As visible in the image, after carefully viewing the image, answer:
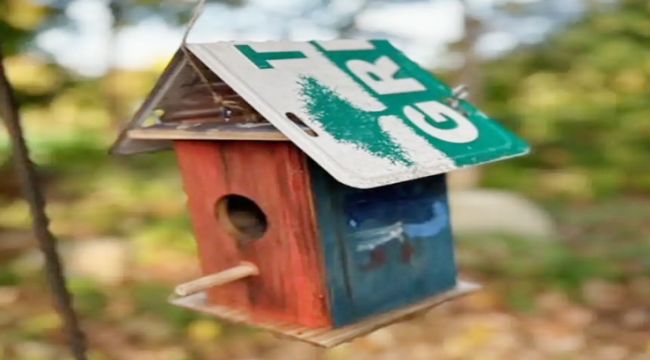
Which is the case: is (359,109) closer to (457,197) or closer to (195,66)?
(195,66)

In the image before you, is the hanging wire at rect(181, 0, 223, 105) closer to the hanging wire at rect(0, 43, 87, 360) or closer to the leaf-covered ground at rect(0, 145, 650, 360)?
the hanging wire at rect(0, 43, 87, 360)

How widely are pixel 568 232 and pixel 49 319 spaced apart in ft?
8.60

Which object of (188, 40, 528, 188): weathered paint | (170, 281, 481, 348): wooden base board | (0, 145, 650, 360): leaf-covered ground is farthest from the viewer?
(0, 145, 650, 360): leaf-covered ground

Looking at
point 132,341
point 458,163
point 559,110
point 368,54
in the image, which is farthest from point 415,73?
point 559,110

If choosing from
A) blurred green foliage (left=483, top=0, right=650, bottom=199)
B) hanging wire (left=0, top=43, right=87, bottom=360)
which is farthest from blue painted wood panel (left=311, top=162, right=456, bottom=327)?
blurred green foliage (left=483, top=0, right=650, bottom=199)

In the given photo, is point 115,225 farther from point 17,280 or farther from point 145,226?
point 17,280

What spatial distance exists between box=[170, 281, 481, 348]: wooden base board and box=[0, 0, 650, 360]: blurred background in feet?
2.44

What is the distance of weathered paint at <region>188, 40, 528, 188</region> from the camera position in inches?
48.2

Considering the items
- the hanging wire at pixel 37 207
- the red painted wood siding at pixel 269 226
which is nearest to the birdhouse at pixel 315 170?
the red painted wood siding at pixel 269 226

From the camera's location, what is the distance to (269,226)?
140 centimetres

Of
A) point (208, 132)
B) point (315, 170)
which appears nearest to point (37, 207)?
point (208, 132)

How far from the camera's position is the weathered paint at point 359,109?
1.22 metres

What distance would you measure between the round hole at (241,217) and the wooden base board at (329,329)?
0.44ft

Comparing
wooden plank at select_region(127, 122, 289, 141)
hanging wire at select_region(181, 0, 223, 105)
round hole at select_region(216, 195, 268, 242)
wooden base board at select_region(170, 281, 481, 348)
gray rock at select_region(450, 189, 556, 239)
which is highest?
hanging wire at select_region(181, 0, 223, 105)
